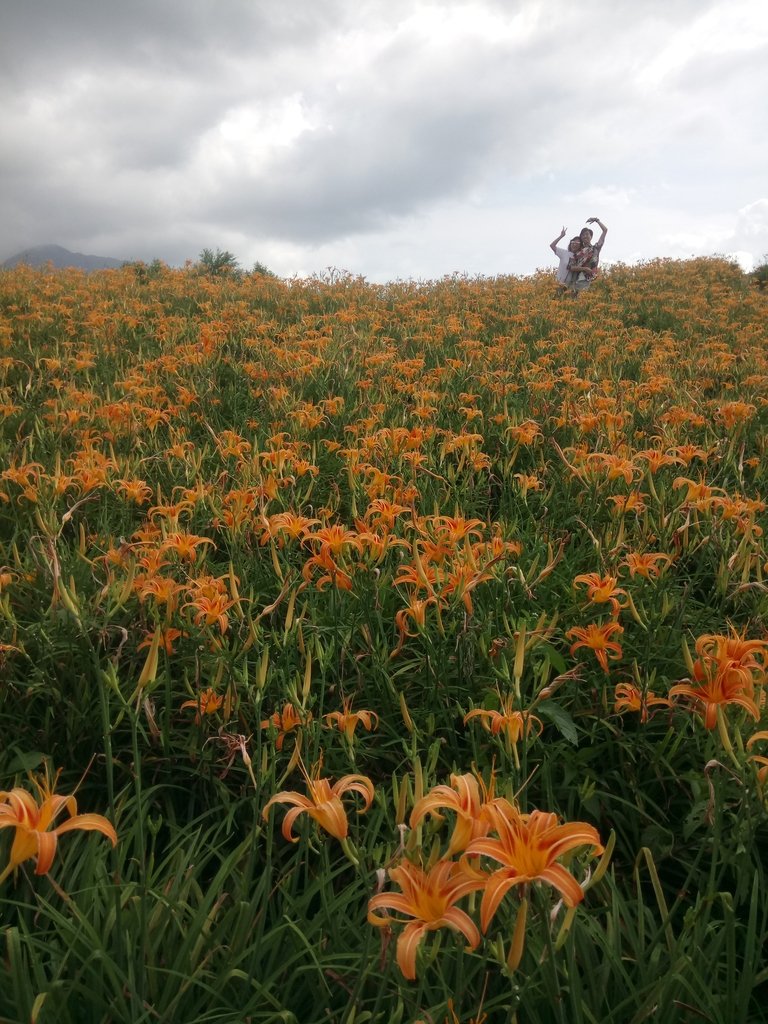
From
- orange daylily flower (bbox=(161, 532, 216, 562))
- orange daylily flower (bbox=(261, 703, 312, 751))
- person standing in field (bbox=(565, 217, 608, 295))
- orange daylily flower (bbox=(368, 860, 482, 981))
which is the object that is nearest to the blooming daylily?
orange daylily flower (bbox=(368, 860, 482, 981))

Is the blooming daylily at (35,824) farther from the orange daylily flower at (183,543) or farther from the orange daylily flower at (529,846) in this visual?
the orange daylily flower at (183,543)

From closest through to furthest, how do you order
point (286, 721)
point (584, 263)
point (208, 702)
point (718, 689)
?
point (718, 689), point (286, 721), point (208, 702), point (584, 263)

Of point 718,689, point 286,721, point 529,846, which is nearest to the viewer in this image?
point 529,846

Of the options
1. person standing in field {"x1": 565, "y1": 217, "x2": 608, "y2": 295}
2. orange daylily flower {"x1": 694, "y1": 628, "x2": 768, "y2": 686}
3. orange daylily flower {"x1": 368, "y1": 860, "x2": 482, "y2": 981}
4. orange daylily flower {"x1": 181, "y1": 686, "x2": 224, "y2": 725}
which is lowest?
orange daylily flower {"x1": 181, "y1": 686, "x2": 224, "y2": 725}

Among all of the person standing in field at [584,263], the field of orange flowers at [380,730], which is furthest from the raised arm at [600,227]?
the field of orange flowers at [380,730]

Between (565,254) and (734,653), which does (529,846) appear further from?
(565,254)

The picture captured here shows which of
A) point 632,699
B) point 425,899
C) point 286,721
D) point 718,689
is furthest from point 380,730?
point 425,899

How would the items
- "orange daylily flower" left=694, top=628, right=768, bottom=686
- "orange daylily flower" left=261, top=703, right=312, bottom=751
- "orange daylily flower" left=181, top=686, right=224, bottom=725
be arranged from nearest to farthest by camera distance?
"orange daylily flower" left=694, top=628, right=768, bottom=686 < "orange daylily flower" left=261, top=703, right=312, bottom=751 < "orange daylily flower" left=181, top=686, right=224, bottom=725

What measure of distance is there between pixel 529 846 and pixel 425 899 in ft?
0.45

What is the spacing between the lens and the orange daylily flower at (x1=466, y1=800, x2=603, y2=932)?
0.66 m

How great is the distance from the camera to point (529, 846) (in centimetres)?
70

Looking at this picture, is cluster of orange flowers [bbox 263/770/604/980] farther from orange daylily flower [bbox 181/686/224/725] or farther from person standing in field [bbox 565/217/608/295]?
person standing in field [bbox 565/217/608/295]

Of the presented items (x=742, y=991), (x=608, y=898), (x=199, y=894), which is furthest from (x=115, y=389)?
(x=742, y=991)

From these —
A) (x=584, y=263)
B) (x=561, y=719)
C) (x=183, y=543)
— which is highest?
(x=584, y=263)
